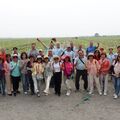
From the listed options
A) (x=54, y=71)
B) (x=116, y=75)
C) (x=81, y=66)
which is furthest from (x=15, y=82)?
(x=116, y=75)

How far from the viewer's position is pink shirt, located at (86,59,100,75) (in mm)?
14772

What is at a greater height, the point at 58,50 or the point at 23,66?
the point at 58,50

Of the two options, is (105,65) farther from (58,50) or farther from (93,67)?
(58,50)

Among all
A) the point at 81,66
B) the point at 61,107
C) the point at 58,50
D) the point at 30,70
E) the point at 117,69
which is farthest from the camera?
the point at 58,50

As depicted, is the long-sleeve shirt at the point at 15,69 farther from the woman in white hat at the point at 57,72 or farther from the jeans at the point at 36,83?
the woman in white hat at the point at 57,72

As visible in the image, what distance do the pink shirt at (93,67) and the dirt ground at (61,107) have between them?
3.24 feet

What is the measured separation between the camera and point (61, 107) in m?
13.7

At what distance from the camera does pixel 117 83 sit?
47.5 ft

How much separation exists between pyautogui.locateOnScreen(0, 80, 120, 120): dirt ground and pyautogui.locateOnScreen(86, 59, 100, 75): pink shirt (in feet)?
3.24

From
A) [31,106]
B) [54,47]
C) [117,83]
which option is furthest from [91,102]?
[54,47]

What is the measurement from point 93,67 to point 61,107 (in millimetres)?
2278

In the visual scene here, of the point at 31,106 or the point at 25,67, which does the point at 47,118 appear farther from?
the point at 25,67

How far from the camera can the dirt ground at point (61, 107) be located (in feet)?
41.5

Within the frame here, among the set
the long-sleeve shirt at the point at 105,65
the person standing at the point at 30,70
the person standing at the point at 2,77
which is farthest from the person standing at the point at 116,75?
the person standing at the point at 2,77
